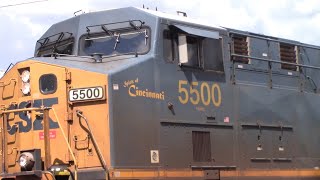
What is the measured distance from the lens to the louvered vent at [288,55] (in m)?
12.9

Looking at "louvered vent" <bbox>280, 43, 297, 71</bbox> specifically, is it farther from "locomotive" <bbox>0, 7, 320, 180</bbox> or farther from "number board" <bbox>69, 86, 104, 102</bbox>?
"number board" <bbox>69, 86, 104, 102</bbox>

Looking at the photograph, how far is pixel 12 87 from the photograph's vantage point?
10211 mm

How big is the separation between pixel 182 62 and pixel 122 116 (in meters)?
1.63

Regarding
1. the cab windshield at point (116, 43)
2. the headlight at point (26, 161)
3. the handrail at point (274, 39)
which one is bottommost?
the headlight at point (26, 161)

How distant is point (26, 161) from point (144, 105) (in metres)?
2.04

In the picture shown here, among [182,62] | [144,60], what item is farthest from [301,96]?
[144,60]

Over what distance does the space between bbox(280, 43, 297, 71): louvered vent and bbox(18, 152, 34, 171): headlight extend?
613 cm

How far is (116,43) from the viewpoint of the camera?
10336mm

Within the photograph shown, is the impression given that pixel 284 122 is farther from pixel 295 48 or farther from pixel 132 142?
pixel 132 142

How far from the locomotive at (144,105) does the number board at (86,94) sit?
0.02 meters

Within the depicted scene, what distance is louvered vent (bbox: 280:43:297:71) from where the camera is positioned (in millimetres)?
12922

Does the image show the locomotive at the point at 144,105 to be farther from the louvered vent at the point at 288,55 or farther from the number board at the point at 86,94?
the louvered vent at the point at 288,55

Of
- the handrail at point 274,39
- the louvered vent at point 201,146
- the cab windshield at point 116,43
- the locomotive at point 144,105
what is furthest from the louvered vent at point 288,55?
the cab windshield at point 116,43

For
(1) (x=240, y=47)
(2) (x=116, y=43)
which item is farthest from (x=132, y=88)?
(1) (x=240, y=47)
